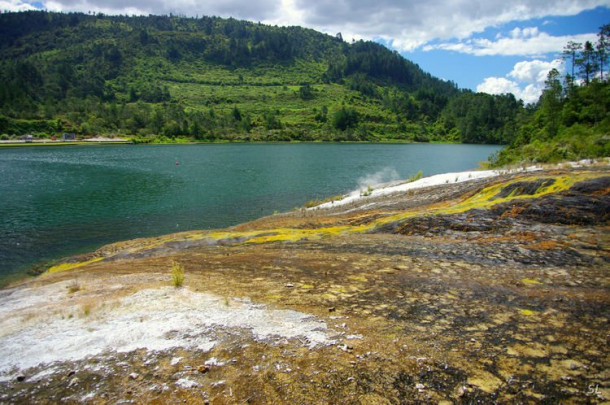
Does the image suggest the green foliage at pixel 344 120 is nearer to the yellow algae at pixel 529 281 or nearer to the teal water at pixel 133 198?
the teal water at pixel 133 198

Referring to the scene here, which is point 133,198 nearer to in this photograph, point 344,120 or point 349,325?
point 349,325

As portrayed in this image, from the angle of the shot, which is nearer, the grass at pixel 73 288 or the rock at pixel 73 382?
the rock at pixel 73 382

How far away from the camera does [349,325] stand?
6.20m

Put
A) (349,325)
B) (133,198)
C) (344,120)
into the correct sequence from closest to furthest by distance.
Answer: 1. (349,325)
2. (133,198)
3. (344,120)

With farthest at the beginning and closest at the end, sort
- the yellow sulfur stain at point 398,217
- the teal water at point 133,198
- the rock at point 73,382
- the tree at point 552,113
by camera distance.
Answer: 1. the tree at point 552,113
2. the teal water at point 133,198
3. the yellow sulfur stain at point 398,217
4. the rock at point 73,382

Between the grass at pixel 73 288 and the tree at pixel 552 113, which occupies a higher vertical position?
the tree at pixel 552 113

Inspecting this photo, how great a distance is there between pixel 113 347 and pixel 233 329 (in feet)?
6.70

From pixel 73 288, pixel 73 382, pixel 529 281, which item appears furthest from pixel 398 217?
pixel 73 382

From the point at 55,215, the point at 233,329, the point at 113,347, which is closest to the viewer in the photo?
the point at 113,347

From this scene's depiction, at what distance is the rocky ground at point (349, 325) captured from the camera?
463 cm

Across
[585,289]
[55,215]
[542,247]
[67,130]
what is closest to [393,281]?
[585,289]

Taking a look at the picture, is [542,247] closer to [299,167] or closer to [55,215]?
[55,215]

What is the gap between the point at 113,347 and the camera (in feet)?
19.3

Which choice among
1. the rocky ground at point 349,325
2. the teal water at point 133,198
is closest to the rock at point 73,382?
the rocky ground at point 349,325
